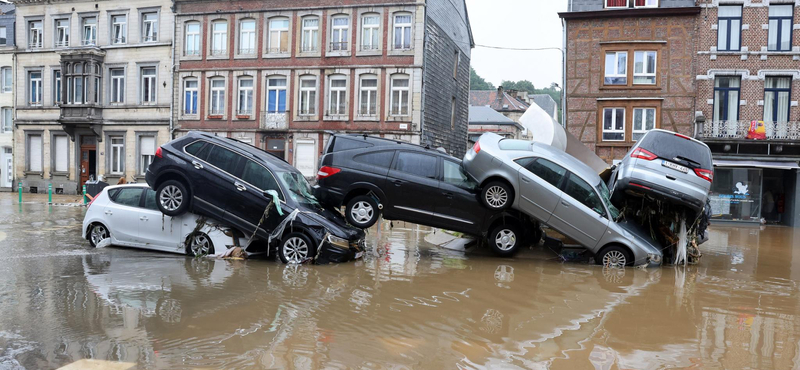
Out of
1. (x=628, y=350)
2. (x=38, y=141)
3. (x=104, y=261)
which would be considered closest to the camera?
(x=628, y=350)

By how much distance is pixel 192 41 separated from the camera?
104ft

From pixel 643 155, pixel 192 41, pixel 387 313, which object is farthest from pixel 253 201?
pixel 192 41

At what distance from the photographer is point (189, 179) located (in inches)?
415

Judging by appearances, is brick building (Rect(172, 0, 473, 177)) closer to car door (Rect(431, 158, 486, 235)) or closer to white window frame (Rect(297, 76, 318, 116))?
white window frame (Rect(297, 76, 318, 116))

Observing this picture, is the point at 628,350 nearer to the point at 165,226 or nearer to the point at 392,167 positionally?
the point at 392,167

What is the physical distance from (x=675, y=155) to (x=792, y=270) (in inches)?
146

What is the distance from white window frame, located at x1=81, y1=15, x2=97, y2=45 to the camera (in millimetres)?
33844

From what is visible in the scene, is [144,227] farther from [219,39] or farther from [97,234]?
[219,39]

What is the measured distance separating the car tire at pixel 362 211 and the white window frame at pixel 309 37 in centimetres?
1999

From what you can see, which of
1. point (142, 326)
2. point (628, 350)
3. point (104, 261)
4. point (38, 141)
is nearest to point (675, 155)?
point (628, 350)

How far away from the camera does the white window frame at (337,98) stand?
2956 cm

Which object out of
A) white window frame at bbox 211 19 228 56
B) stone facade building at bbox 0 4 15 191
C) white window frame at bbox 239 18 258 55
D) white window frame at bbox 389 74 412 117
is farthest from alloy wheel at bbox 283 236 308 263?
stone facade building at bbox 0 4 15 191

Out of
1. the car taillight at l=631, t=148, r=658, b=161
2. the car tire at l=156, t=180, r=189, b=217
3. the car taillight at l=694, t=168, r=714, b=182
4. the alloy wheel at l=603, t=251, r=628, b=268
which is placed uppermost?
the car taillight at l=631, t=148, r=658, b=161

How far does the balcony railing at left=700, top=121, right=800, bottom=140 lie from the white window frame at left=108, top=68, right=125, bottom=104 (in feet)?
91.3
